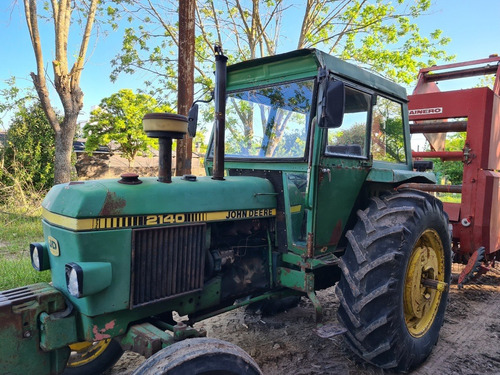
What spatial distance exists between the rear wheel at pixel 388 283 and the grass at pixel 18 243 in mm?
3833

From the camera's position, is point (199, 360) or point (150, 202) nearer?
point (199, 360)

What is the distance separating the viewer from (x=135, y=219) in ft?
7.68

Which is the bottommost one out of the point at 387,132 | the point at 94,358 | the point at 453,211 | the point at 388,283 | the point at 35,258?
the point at 94,358

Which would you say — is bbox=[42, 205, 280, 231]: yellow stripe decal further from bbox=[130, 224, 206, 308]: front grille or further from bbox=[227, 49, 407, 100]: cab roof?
bbox=[227, 49, 407, 100]: cab roof

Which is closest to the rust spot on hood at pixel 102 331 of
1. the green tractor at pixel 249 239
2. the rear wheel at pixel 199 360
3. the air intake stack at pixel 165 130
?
the green tractor at pixel 249 239

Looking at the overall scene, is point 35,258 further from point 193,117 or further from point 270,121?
point 270,121

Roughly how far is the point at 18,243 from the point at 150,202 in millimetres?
5845

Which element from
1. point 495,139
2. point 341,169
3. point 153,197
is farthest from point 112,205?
point 495,139

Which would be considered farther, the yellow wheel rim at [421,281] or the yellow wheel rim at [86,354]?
the yellow wheel rim at [421,281]

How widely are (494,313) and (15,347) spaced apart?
4.66 m

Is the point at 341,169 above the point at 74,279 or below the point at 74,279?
above

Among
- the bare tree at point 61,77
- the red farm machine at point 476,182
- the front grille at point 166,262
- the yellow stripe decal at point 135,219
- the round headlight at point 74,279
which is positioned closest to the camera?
the round headlight at point 74,279

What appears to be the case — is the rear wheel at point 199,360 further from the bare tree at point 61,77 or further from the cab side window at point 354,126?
the bare tree at point 61,77

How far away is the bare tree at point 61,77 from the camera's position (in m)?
9.21
